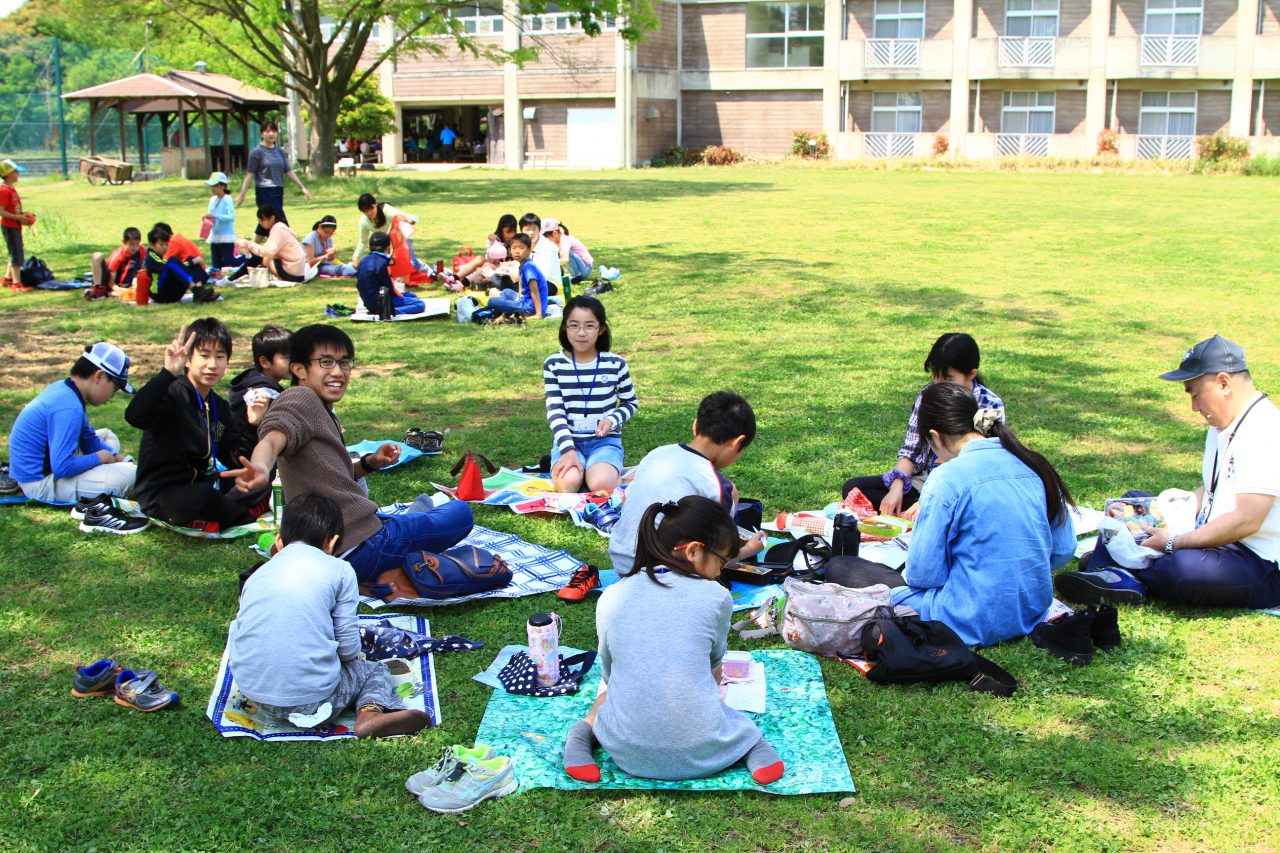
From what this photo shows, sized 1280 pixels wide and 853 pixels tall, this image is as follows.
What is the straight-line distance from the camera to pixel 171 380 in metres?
6.12

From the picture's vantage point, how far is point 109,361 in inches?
254

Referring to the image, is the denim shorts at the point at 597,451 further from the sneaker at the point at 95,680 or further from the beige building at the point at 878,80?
the beige building at the point at 878,80

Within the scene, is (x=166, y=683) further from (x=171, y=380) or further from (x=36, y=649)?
(x=171, y=380)

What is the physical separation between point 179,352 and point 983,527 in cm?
404

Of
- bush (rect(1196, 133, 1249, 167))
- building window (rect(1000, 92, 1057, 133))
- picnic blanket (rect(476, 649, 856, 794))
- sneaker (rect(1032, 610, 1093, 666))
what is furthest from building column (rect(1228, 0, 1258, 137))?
picnic blanket (rect(476, 649, 856, 794))

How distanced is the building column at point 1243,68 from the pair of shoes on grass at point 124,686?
40.6 metres

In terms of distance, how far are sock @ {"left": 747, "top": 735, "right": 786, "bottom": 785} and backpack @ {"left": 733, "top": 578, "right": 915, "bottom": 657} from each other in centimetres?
91

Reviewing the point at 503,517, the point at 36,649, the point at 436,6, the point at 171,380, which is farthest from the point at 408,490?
the point at 436,6

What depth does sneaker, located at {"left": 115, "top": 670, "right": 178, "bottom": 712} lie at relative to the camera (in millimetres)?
4355

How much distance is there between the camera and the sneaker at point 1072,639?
183 inches

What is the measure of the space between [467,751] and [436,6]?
25.5 m

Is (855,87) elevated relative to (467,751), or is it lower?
elevated

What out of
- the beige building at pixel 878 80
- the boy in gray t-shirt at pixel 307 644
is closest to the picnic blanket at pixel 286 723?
the boy in gray t-shirt at pixel 307 644

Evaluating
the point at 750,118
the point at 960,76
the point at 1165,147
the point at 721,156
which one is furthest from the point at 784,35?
the point at 1165,147
